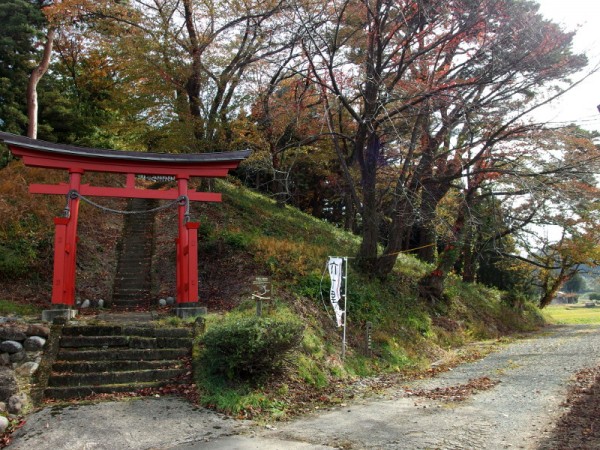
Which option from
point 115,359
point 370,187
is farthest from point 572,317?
point 115,359

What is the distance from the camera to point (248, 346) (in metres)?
6.96

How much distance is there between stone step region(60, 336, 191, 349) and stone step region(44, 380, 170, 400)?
1017 millimetres

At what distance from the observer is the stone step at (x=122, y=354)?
25.5 feet

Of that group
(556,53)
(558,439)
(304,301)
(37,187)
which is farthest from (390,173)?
(558,439)

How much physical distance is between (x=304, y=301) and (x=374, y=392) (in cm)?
331

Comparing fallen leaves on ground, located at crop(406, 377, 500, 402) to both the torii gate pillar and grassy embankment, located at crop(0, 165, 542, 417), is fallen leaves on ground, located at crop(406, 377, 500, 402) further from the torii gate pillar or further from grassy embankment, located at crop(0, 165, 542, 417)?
the torii gate pillar

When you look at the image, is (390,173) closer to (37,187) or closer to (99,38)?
(37,187)

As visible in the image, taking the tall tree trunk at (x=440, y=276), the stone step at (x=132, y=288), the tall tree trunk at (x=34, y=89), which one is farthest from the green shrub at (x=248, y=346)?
the tall tree trunk at (x=34, y=89)

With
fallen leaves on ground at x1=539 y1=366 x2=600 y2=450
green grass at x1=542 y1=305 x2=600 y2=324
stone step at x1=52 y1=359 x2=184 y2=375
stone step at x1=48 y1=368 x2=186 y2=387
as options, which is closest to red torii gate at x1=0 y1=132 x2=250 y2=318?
stone step at x1=52 y1=359 x2=184 y2=375

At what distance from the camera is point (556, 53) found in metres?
12.5

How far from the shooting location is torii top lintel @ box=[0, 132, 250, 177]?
34.0 ft

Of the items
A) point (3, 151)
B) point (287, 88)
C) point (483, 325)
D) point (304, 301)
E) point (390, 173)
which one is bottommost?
point (483, 325)

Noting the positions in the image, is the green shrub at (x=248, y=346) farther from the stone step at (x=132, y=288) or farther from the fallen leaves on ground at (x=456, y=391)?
the stone step at (x=132, y=288)

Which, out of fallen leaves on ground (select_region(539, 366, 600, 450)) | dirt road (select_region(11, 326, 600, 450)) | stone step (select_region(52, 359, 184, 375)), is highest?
stone step (select_region(52, 359, 184, 375))
